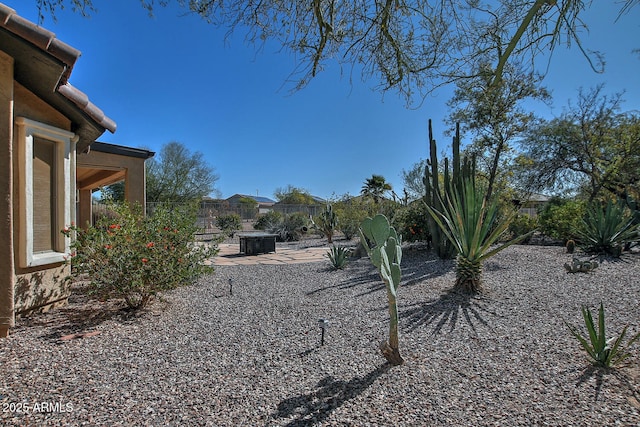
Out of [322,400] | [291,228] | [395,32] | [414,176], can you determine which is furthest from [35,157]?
[414,176]

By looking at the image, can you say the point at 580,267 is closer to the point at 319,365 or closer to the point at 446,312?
the point at 446,312

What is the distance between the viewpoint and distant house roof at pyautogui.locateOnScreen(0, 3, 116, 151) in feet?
8.91

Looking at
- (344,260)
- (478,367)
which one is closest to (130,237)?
(478,367)

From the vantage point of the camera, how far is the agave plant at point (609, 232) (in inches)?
292

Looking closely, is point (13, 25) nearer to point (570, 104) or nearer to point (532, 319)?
point (532, 319)

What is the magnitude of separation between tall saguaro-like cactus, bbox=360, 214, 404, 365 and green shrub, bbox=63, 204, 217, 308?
2517 millimetres

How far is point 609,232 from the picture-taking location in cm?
748

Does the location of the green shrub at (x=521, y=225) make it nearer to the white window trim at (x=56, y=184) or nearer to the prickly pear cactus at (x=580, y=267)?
the prickly pear cactus at (x=580, y=267)

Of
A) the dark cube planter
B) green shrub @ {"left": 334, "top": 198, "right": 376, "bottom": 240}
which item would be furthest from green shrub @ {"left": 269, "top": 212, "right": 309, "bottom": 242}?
the dark cube planter

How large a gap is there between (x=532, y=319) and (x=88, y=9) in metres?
6.24

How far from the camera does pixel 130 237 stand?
3.79 m

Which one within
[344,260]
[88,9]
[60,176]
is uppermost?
[88,9]

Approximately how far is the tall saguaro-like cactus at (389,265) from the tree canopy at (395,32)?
245cm

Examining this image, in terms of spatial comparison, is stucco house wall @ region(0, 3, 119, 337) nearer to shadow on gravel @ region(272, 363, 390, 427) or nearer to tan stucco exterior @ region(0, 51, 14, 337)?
tan stucco exterior @ region(0, 51, 14, 337)
